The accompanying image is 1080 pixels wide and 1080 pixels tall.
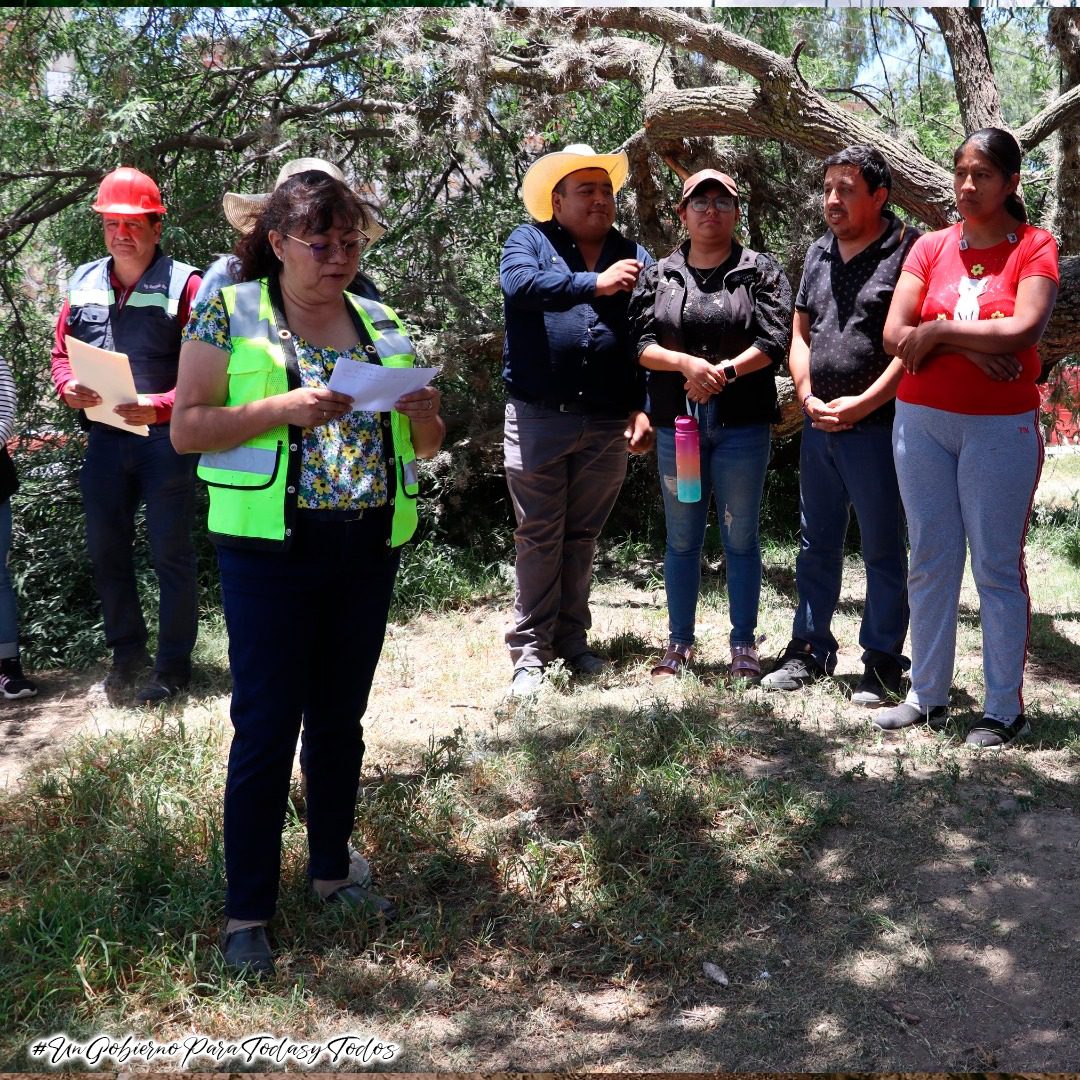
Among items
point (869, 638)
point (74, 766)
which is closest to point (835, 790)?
A: point (869, 638)

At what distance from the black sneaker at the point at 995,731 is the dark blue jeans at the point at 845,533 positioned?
606 millimetres

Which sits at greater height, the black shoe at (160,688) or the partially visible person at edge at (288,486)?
the partially visible person at edge at (288,486)

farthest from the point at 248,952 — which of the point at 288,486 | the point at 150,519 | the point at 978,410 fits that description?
the point at 978,410

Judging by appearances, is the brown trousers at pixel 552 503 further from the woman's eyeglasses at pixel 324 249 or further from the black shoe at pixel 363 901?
the woman's eyeglasses at pixel 324 249

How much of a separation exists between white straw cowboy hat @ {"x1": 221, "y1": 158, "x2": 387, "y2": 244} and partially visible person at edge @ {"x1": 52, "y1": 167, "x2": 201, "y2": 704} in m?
1.65

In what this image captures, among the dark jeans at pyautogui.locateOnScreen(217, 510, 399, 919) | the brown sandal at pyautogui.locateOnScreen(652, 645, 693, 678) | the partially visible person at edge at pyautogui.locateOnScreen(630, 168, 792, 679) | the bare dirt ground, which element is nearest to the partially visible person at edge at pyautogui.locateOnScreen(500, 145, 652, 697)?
the partially visible person at edge at pyautogui.locateOnScreen(630, 168, 792, 679)

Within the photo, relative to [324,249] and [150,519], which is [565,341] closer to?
[150,519]

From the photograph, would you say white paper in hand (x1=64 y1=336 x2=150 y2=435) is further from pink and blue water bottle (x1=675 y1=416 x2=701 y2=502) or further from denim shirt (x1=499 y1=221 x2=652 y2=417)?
pink and blue water bottle (x1=675 y1=416 x2=701 y2=502)

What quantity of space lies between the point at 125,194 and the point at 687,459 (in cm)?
266

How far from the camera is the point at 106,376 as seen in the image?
193 inches

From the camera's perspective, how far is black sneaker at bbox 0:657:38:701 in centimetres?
577

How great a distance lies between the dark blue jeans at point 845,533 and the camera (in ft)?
15.8

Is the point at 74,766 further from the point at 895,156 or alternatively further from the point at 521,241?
the point at 895,156

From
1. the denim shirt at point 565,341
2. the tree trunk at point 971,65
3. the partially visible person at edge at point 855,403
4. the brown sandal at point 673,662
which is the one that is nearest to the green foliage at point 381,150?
the tree trunk at point 971,65
